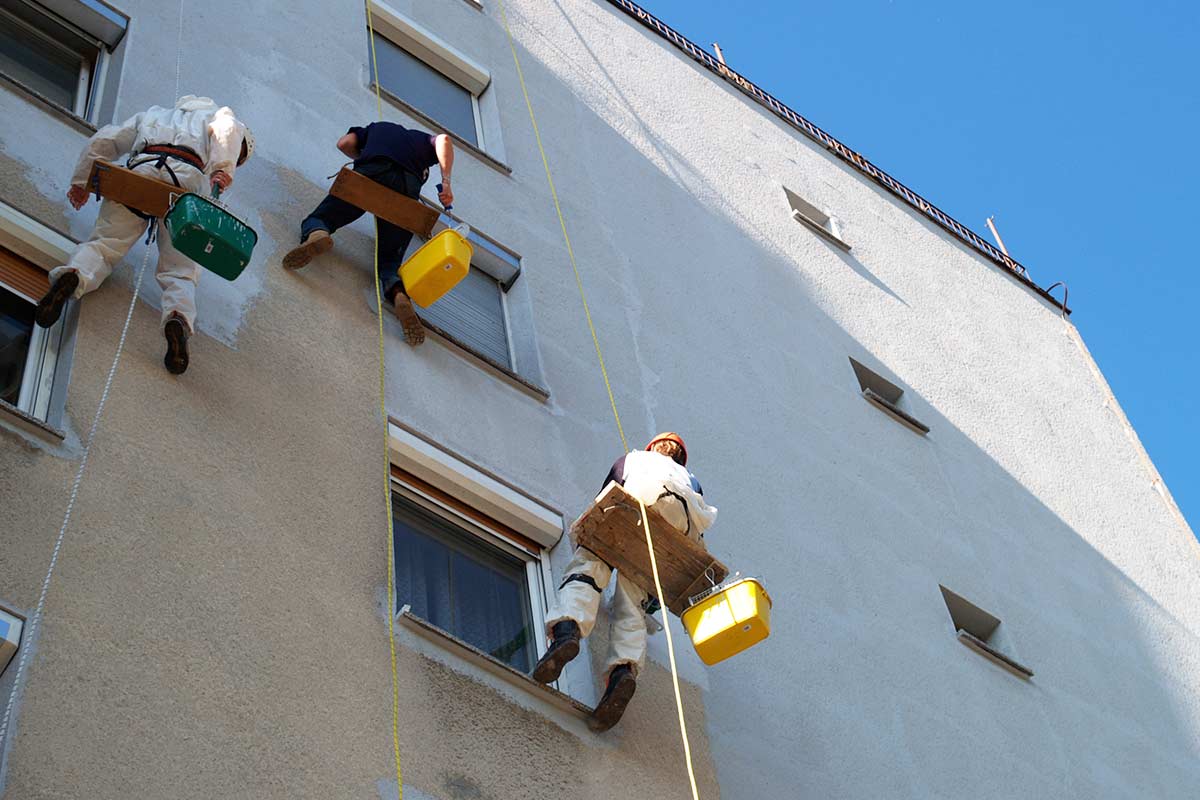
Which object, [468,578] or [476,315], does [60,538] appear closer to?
[468,578]

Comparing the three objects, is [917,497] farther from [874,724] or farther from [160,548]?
[160,548]

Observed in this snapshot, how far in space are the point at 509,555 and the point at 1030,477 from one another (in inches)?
260

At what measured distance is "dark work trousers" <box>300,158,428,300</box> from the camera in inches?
334

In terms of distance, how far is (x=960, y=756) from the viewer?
29.3 ft

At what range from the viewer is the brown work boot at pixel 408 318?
326 inches

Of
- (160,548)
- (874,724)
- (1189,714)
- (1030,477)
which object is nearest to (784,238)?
(1030,477)

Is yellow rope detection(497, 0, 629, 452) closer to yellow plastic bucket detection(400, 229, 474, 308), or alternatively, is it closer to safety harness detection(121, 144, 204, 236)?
yellow plastic bucket detection(400, 229, 474, 308)

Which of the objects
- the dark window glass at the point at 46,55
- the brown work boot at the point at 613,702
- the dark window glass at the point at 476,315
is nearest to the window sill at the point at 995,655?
the dark window glass at the point at 476,315

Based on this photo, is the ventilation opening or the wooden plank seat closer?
the wooden plank seat

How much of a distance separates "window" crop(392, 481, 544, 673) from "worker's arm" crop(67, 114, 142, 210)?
1.97m

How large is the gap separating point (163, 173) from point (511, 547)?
244cm

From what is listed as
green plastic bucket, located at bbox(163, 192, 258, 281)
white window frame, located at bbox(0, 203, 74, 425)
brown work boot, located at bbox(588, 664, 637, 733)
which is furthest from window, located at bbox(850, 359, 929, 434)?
white window frame, located at bbox(0, 203, 74, 425)

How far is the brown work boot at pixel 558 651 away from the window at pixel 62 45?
3.91 m

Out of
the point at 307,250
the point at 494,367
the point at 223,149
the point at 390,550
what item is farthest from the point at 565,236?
the point at 390,550
